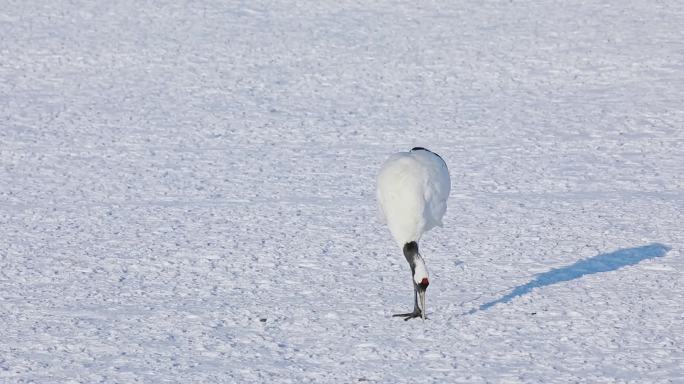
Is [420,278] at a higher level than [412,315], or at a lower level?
higher

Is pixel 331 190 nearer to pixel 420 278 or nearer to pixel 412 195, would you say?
pixel 412 195

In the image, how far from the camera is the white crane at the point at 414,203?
708 cm

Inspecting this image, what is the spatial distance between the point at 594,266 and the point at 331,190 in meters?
2.86

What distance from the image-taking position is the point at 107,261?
8.41m

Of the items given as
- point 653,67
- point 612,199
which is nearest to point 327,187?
point 612,199

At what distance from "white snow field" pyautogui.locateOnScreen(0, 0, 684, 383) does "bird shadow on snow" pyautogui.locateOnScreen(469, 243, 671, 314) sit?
0.03 meters

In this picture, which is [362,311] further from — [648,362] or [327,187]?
[327,187]

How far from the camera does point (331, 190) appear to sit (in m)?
10.3

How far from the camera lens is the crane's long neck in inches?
274

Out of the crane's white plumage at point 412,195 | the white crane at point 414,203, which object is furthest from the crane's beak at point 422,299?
the crane's white plumage at point 412,195

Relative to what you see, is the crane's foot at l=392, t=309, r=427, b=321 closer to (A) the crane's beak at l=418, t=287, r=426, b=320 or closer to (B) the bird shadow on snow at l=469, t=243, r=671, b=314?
(A) the crane's beak at l=418, t=287, r=426, b=320

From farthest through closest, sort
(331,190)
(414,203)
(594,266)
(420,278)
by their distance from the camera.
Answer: (331,190) < (594,266) < (414,203) < (420,278)

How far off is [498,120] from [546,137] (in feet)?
2.53

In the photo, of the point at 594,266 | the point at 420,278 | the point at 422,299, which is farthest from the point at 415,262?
the point at 594,266
